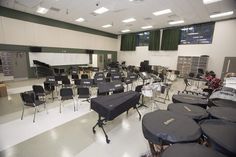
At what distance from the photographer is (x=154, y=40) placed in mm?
11469

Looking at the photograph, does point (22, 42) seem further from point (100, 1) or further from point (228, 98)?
point (228, 98)

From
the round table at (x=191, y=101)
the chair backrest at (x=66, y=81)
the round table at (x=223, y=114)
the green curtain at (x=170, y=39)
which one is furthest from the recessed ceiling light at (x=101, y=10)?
the round table at (x=223, y=114)

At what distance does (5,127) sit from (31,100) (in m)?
0.79

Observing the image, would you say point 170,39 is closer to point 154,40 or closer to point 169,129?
point 154,40

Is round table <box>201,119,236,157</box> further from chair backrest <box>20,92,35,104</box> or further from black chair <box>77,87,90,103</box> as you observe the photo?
chair backrest <box>20,92,35,104</box>

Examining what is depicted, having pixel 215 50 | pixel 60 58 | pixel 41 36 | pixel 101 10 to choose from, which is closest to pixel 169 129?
pixel 101 10

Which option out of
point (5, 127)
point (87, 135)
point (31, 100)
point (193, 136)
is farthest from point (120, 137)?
point (5, 127)

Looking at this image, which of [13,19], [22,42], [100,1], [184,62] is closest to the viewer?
[100,1]

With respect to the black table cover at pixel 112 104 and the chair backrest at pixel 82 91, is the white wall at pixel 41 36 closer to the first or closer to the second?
the chair backrest at pixel 82 91

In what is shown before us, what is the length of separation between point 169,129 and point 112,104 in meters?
1.34

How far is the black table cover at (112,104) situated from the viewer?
2.59m

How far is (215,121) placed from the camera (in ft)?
6.04

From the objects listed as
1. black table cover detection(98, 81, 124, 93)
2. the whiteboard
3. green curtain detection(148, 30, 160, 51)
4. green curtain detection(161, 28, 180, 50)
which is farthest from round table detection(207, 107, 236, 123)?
green curtain detection(148, 30, 160, 51)

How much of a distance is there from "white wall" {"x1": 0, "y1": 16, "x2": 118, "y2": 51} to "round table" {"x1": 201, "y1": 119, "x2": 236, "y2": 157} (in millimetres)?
9794
